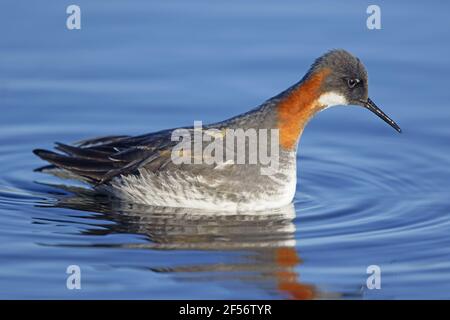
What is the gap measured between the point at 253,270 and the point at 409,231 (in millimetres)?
2123

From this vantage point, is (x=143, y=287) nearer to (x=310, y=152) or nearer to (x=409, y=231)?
(x=409, y=231)

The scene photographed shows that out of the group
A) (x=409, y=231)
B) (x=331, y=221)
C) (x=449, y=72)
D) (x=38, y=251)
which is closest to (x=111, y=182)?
(x=38, y=251)

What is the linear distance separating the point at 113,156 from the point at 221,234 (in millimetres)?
1990

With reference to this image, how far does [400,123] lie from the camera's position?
1580 centimetres

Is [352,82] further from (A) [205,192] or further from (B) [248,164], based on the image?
(A) [205,192]

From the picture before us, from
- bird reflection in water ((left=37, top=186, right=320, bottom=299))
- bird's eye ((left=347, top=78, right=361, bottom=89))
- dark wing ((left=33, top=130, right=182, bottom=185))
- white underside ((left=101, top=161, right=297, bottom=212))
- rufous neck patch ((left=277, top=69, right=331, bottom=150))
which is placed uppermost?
bird's eye ((left=347, top=78, right=361, bottom=89))

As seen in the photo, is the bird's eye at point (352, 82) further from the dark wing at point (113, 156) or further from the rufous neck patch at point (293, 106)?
the dark wing at point (113, 156)

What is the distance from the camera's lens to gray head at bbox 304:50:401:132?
13047 mm

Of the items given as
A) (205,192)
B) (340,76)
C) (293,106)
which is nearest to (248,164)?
(205,192)

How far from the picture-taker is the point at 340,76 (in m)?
13.1

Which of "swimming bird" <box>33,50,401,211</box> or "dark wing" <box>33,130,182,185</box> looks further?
"dark wing" <box>33,130,182,185</box>

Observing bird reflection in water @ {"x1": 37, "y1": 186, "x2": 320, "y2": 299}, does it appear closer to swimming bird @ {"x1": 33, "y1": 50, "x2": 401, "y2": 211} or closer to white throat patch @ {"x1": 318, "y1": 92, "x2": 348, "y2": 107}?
swimming bird @ {"x1": 33, "y1": 50, "x2": 401, "y2": 211}

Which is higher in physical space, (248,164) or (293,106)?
(293,106)

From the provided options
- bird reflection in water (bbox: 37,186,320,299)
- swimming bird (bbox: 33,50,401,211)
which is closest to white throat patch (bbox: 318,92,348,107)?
swimming bird (bbox: 33,50,401,211)
